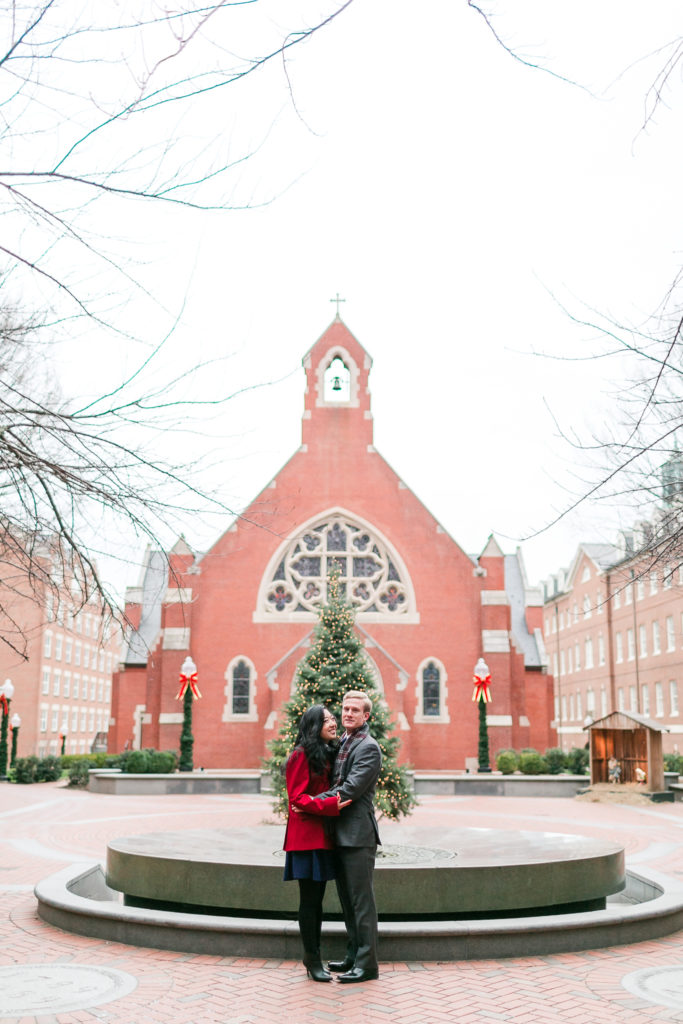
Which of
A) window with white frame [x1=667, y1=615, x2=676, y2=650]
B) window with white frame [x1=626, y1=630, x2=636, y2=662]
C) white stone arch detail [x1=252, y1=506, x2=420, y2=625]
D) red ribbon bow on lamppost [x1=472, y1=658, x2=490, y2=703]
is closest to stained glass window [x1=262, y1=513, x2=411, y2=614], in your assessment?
white stone arch detail [x1=252, y1=506, x2=420, y2=625]

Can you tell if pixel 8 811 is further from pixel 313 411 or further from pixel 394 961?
pixel 313 411

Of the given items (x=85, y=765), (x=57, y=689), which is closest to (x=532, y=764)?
(x=85, y=765)

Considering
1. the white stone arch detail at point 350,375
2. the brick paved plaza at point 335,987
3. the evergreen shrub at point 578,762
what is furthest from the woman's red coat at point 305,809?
the white stone arch detail at point 350,375

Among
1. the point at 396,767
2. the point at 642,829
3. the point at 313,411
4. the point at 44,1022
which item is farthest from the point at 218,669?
the point at 44,1022

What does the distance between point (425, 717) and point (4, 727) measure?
1375 cm

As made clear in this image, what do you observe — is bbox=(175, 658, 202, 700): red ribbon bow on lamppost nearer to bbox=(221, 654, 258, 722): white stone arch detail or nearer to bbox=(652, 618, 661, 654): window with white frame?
bbox=(221, 654, 258, 722): white stone arch detail

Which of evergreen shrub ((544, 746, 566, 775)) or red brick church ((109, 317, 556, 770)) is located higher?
red brick church ((109, 317, 556, 770))

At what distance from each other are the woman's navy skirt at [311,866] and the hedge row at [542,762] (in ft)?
71.5

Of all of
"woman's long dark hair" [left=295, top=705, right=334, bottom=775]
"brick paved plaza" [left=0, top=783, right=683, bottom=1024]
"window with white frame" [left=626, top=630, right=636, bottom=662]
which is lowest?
"brick paved plaza" [left=0, top=783, right=683, bottom=1024]

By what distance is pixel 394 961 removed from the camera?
6.92 m

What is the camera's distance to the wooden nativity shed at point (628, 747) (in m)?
23.0

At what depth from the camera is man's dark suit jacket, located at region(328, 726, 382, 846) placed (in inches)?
252

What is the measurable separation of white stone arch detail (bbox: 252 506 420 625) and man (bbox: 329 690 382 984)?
24.2m

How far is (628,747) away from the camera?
24812mm
